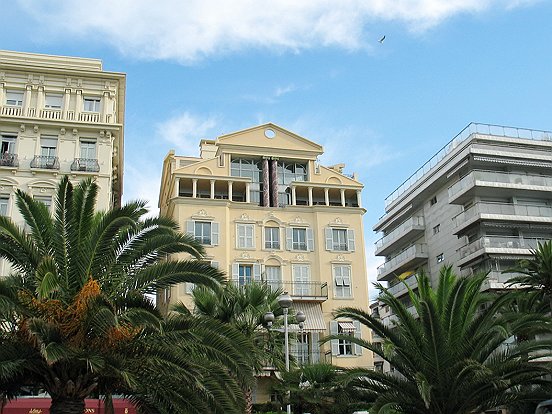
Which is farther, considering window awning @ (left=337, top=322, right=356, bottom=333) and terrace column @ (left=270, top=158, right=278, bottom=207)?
terrace column @ (left=270, top=158, right=278, bottom=207)

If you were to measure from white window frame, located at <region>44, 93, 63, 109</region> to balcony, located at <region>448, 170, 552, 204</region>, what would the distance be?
28152 mm

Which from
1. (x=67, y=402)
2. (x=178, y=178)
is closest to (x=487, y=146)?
(x=178, y=178)

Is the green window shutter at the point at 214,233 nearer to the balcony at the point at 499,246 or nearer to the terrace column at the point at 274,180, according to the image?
the terrace column at the point at 274,180

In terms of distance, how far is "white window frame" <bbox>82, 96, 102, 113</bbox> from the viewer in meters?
38.2

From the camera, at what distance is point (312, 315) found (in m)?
41.6

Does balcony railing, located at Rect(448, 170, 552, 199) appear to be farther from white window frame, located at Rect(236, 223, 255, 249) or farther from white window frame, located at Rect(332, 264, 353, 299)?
white window frame, located at Rect(236, 223, 255, 249)

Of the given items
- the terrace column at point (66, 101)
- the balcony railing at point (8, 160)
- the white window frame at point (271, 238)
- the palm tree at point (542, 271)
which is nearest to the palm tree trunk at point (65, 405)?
the palm tree at point (542, 271)

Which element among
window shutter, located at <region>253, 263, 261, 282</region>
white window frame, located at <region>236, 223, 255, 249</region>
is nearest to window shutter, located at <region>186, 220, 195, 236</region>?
white window frame, located at <region>236, 223, 255, 249</region>

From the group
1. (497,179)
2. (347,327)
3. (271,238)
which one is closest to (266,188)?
(271,238)

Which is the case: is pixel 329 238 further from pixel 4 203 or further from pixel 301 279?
pixel 4 203

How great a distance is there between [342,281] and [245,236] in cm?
743

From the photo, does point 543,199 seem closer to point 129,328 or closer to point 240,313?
point 240,313

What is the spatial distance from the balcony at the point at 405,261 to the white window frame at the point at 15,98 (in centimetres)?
3250

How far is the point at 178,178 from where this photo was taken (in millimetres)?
43156
